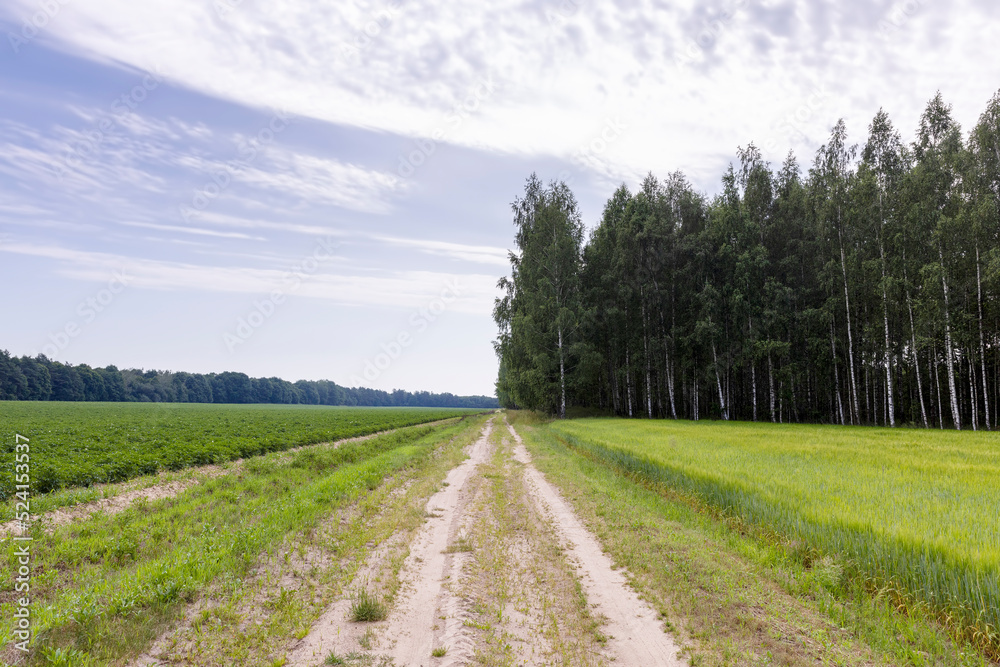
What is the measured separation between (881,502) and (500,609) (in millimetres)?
7019

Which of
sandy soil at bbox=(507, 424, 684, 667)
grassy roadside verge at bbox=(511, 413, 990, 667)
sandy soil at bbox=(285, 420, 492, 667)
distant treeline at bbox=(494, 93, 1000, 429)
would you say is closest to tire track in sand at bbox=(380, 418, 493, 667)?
sandy soil at bbox=(285, 420, 492, 667)

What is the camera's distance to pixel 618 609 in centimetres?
537

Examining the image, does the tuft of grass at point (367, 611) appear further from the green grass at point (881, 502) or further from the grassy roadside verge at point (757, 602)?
the green grass at point (881, 502)

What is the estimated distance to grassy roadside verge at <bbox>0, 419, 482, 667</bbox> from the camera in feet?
14.9

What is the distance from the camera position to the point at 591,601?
5594 millimetres

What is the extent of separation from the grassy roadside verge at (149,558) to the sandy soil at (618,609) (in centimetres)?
433

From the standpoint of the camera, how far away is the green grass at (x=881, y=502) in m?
4.97

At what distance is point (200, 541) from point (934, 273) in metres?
35.4

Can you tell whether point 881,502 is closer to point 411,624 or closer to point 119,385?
point 411,624

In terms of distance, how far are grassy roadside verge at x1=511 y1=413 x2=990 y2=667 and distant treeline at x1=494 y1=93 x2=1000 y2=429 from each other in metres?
26.7

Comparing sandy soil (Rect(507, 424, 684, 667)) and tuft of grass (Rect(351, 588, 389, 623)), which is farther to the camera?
tuft of grass (Rect(351, 588, 389, 623))

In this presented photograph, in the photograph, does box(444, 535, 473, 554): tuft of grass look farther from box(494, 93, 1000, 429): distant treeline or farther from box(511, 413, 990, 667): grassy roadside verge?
box(494, 93, 1000, 429): distant treeline

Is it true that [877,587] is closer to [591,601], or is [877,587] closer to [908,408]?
[591,601]

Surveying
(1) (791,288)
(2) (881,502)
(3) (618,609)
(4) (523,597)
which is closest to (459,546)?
(4) (523,597)
